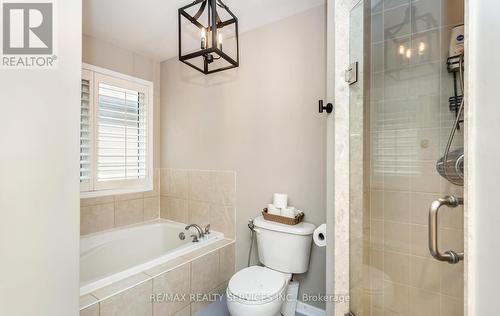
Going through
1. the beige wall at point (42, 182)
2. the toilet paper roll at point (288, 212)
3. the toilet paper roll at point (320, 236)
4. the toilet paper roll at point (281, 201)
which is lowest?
the toilet paper roll at point (320, 236)

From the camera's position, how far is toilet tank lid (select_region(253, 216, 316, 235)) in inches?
67.2

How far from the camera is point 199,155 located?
7.93 feet

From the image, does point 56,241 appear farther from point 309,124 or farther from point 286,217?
point 309,124

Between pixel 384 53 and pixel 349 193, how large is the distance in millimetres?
864

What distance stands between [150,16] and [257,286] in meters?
2.25

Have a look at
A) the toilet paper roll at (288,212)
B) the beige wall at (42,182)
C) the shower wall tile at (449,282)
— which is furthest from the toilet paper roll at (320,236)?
the beige wall at (42,182)

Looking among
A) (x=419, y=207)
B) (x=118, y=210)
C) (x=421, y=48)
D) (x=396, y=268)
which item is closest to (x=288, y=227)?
(x=396, y=268)

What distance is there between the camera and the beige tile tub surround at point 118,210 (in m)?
2.13

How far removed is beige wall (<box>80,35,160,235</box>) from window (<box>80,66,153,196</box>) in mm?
72

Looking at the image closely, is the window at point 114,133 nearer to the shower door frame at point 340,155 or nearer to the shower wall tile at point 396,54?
the shower door frame at point 340,155

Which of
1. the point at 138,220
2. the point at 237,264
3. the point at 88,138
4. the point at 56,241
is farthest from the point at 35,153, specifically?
the point at 138,220

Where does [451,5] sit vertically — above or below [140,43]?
below

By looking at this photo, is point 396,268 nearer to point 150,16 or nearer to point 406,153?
point 406,153

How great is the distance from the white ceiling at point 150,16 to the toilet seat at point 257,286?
2.03m
